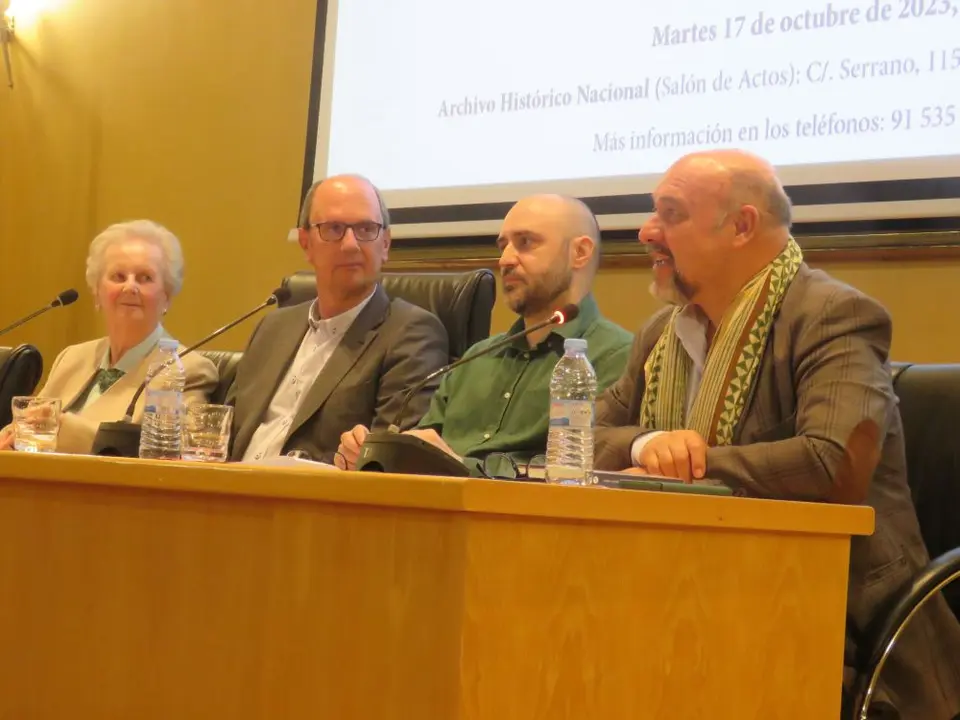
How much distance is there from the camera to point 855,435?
1732mm

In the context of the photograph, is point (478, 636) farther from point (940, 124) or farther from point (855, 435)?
point (940, 124)

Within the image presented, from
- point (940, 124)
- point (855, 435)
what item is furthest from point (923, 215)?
point (855, 435)

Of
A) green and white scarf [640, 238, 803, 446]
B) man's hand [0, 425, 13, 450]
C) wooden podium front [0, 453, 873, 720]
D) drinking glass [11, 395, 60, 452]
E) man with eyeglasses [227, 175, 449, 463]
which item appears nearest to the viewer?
wooden podium front [0, 453, 873, 720]

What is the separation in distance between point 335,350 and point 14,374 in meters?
1.00

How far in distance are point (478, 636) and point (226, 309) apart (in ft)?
11.0

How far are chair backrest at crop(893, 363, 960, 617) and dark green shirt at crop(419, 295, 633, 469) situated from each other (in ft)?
2.24

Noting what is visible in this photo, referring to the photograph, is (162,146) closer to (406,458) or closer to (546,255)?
(546,255)

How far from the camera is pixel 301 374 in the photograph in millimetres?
3002

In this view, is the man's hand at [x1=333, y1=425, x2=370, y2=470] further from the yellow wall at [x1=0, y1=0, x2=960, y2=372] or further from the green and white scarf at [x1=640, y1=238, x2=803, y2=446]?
the yellow wall at [x1=0, y1=0, x2=960, y2=372]

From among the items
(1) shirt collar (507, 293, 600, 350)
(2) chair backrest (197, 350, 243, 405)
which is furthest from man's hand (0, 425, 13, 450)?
(1) shirt collar (507, 293, 600, 350)

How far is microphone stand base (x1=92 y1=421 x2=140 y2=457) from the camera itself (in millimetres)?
2199

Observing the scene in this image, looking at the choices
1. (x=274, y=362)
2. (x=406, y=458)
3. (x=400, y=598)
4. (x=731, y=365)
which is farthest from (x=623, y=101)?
(x=400, y=598)

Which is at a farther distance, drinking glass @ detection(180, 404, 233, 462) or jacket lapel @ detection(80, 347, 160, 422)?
jacket lapel @ detection(80, 347, 160, 422)

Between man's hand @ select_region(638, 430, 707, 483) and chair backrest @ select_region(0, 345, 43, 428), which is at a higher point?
chair backrest @ select_region(0, 345, 43, 428)
